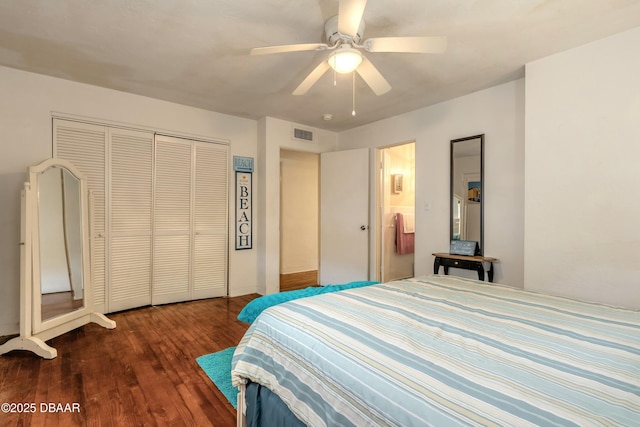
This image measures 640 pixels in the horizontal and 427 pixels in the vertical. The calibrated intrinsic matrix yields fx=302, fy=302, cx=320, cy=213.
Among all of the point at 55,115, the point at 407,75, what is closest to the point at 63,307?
the point at 55,115

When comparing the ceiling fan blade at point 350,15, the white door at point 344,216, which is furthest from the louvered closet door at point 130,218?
the ceiling fan blade at point 350,15

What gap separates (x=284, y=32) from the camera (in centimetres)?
212

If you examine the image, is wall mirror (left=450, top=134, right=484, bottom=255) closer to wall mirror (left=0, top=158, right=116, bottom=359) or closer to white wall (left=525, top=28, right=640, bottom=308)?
white wall (left=525, top=28, right=640, bottom=308)

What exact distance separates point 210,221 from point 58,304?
1.67 meters

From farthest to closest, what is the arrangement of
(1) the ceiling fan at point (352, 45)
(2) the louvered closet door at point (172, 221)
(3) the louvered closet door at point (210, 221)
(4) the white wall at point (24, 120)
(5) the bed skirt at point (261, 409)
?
(3) the louvered closet door at point (210, 221) → (2) the louvered closet door at point (172, 221) → (4) the white wall at point (24, 120) → (1) the ceiling fan at point (352, 45) → (5) the bed skirt at point (261, 409)

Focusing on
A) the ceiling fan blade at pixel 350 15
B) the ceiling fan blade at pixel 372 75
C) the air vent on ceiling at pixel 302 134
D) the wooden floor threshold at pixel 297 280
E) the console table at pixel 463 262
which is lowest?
the wooden floor threshold at pixel 297 280

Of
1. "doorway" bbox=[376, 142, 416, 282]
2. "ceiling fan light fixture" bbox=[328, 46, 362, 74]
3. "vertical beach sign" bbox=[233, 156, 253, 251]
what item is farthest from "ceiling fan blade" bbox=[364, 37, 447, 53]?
"vertical beach sign" bbox=[233, 156, 253, 251]

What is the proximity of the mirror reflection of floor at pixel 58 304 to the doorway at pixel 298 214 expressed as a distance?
3.07m

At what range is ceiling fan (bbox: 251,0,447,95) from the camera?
1.58 meters

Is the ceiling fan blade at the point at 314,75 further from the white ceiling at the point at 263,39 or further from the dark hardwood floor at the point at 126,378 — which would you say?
the dark hardwood floor at the point at 126,378

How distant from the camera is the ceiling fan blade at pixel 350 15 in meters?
1.48

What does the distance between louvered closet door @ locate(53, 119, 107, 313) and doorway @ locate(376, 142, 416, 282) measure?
10.6 feet

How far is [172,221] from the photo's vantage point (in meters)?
3.61

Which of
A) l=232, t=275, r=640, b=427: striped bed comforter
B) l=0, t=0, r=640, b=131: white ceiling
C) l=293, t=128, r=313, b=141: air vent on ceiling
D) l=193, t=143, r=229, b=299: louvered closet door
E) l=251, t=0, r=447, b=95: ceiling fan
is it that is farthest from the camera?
l=293, t=128, r=313, b=141: air vent on ceiling
